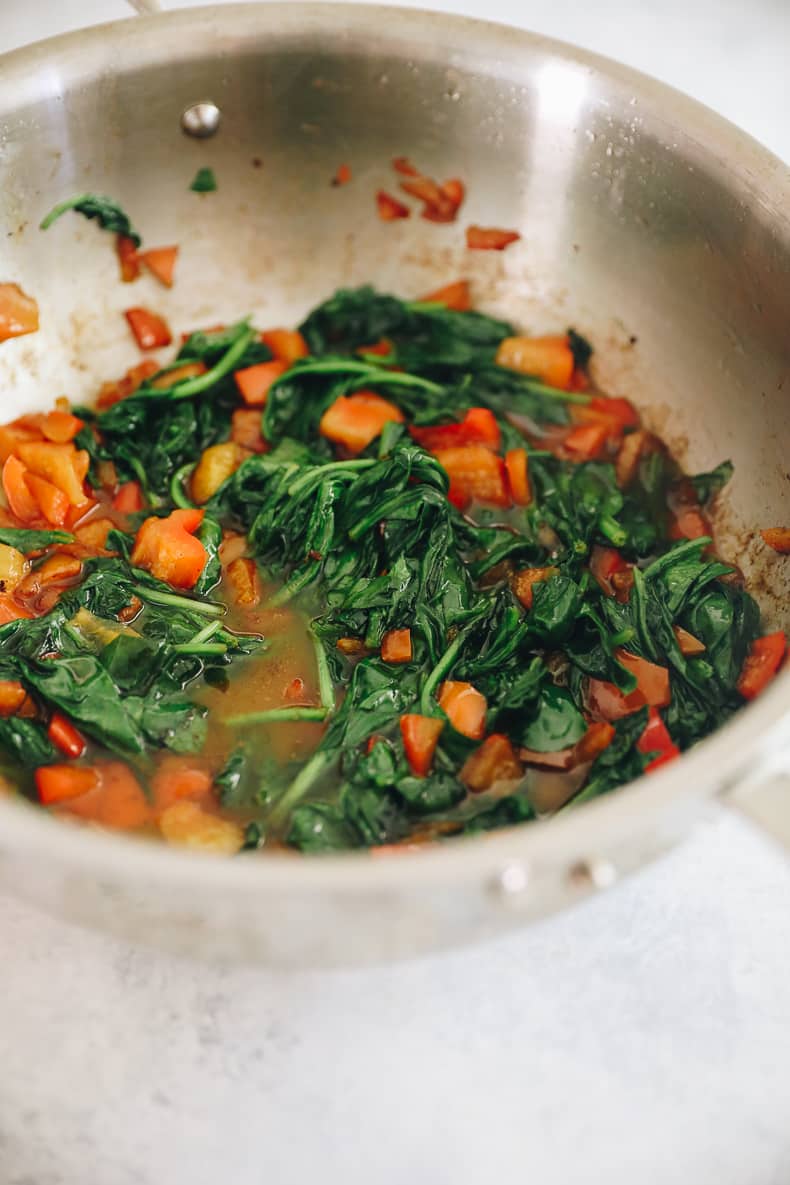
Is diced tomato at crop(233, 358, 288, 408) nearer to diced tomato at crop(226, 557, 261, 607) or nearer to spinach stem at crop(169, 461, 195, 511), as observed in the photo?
spinach stem at crop(169, 461, 195, 511)

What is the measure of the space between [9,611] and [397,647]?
1.05m

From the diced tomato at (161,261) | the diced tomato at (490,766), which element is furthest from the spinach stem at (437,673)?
the diced tomato at (161,261)

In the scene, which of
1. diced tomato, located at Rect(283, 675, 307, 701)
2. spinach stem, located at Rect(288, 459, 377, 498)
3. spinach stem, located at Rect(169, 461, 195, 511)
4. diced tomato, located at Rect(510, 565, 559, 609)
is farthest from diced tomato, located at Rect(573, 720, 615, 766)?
spinach stem, located at Rect(169, 461, 195, 511)

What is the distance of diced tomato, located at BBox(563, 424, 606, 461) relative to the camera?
3.57 m

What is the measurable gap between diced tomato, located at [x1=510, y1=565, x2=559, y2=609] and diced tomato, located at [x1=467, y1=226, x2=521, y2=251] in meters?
1.20

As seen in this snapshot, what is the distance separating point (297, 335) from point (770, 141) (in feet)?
6.52

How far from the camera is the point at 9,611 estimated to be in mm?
3094

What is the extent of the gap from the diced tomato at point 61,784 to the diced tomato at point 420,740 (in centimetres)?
75

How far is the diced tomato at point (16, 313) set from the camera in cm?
349

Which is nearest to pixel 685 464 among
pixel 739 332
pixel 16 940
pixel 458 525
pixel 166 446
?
pixel 739 332

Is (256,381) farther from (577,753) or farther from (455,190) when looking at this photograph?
(577,753)

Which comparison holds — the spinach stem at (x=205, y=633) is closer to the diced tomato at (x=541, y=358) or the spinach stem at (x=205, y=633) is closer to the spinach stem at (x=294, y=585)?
the spinach stem at (x=294, y=585)

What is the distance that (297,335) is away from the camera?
386cm

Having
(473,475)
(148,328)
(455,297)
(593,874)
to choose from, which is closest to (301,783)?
(593,874)
